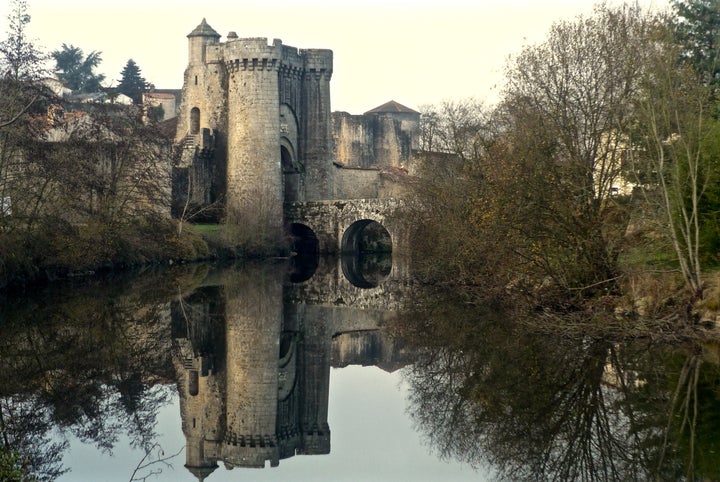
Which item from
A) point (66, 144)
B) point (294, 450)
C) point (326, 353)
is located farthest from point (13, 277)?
point (294, 450)

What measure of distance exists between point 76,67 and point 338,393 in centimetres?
6378

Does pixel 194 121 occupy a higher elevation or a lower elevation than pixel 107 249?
higher

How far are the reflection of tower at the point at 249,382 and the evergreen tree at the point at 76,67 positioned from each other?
53.2 meters

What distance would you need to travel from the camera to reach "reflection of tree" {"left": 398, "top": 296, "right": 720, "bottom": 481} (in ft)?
27.3

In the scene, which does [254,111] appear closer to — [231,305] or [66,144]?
[66,144]

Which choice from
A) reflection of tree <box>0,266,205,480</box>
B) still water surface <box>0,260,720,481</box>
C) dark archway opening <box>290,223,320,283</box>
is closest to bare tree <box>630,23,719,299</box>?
still water surface <box>0,260,720,481</box>

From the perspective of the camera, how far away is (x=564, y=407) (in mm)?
10141

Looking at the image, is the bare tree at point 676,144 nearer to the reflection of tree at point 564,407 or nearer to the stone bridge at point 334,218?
the reflection of tree at point 564,407

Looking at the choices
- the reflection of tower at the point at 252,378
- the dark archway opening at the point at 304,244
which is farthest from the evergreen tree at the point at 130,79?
the reflection of tower at the point at 252,378

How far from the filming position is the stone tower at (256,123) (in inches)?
1692

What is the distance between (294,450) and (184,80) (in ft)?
125

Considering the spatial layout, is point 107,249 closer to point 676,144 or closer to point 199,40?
point 676,144

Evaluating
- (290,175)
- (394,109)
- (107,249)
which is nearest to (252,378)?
(107,249)

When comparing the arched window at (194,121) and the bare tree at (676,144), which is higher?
the arched window at (194,121)
